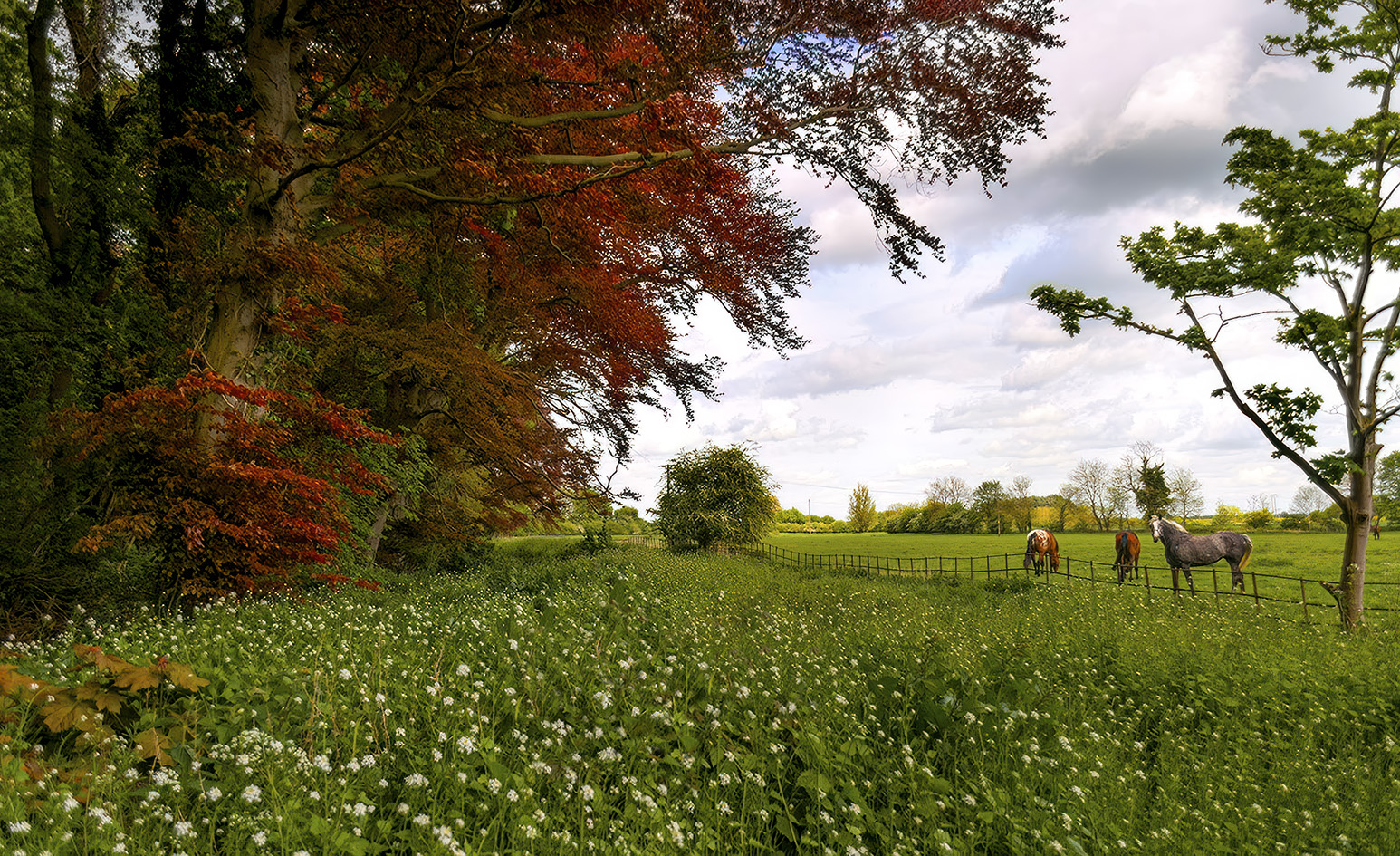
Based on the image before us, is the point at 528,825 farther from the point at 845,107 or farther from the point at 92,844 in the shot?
the point at 845,107

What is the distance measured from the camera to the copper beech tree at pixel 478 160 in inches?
323

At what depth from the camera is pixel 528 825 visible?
2.92 metres

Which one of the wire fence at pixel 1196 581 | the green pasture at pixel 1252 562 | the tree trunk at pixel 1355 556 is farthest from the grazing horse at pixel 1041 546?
the tree trunk at pixel 1355 556

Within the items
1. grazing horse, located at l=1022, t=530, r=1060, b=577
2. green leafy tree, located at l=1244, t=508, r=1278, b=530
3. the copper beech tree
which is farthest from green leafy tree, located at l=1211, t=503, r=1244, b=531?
the copper beech tree

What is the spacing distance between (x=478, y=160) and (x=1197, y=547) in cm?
2158

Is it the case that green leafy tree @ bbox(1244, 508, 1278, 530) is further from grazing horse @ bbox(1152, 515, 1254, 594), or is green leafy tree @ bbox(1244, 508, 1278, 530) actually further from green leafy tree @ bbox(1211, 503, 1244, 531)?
grazing horse @ bbox(1152, 515, 1254, 594)

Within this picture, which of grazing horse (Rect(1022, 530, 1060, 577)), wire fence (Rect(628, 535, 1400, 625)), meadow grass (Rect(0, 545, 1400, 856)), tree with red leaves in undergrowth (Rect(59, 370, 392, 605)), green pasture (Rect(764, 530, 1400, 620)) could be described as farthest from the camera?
grazing horse (Rect(1022, 530, 1060, 577))

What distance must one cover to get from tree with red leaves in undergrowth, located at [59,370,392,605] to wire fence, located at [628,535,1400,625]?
16241 mm

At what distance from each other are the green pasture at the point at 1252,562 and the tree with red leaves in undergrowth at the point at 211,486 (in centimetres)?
1683

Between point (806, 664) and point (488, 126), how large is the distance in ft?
25.6

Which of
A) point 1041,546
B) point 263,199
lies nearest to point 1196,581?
point 1041,546

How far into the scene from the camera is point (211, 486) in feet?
26.6

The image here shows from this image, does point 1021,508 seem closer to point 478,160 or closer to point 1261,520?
point 1261,520

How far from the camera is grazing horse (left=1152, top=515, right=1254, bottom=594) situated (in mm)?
18641
